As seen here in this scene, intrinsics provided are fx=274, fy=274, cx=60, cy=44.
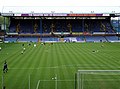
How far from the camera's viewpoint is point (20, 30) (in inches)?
3797

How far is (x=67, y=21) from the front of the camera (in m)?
101

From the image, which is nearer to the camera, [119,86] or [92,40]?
[119,86]

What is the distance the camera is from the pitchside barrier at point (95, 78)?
15.0m

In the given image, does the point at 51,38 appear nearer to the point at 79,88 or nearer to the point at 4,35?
the point at 4,35

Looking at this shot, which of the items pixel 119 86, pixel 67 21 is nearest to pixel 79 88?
pixel 119 86

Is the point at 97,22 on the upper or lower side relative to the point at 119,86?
upper

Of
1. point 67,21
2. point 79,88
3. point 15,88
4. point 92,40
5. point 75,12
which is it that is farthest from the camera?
point 67,21

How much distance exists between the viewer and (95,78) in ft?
54.9

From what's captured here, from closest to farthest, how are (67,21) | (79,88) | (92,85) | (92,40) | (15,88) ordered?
(79,88)
(92,85)
(15,88)
(92,40)
(67,21)

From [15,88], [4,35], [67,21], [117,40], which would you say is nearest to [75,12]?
[67,21]

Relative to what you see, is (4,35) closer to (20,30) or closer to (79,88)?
(20,30)

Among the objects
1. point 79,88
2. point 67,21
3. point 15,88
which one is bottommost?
point 15,88

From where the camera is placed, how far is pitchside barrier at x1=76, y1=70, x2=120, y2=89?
1503 centimetres
